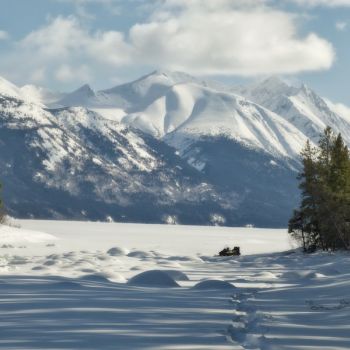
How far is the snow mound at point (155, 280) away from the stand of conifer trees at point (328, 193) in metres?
39.3

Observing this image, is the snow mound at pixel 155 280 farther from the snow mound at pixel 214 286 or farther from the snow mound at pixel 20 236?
the snow mound at pixel 20 236

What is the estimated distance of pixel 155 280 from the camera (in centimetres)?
3028

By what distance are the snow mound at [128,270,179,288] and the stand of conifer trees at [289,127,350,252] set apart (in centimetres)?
3933

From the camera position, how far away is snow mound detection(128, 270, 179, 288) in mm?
29547

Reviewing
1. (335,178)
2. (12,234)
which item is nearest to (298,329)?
(335,178)

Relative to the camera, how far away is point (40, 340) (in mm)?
12320

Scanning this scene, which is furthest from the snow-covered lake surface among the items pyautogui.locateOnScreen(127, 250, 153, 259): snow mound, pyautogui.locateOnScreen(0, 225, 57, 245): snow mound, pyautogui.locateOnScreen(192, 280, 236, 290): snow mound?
pyautogui.locateOnScreen(0, 225, 57, 245): snow mound

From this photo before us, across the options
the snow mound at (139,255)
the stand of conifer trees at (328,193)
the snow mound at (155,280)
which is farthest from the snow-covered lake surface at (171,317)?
the stand of conifer trees at (328,193)

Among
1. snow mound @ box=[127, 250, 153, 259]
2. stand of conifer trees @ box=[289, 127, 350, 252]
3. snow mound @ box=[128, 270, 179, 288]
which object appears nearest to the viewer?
snow mound @ box=[128, 270, 179, 288]

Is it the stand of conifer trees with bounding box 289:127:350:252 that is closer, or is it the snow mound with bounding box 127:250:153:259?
the snow mound with bounding box 127:250:153:259

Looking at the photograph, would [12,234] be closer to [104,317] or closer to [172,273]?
[172,273]

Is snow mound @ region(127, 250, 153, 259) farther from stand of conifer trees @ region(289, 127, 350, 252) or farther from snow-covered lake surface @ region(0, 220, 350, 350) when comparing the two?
snow-covered lake surface @ region(0, 220, 350, 350)

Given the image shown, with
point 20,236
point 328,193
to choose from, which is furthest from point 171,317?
point 20,236

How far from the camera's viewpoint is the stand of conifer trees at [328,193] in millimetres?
67562
